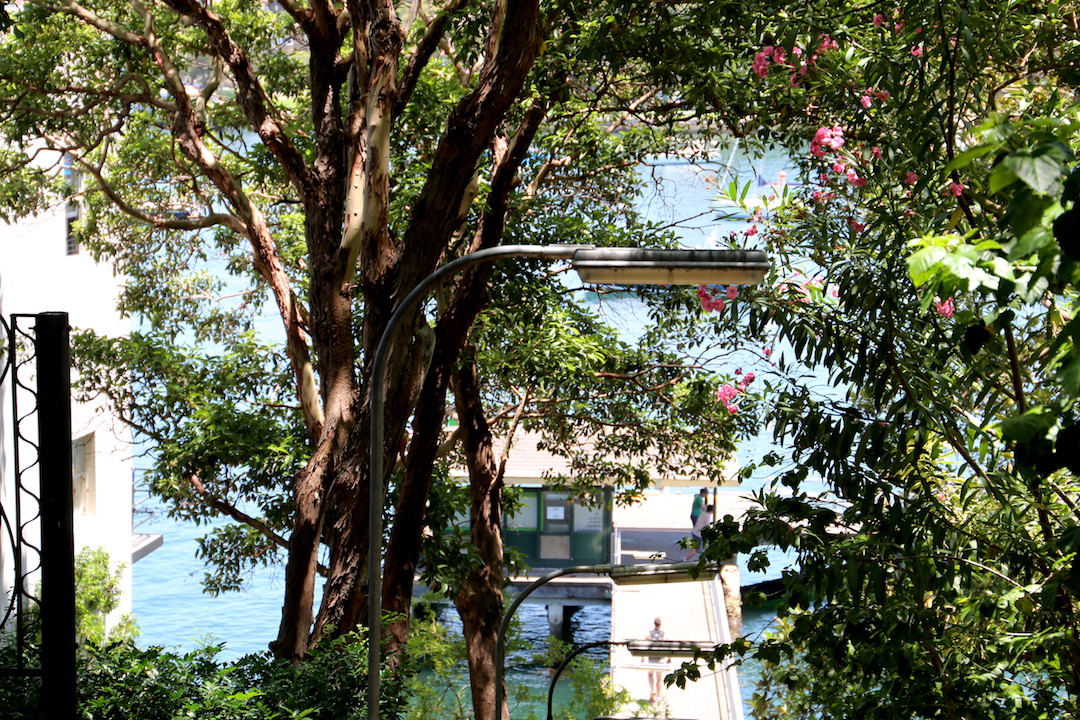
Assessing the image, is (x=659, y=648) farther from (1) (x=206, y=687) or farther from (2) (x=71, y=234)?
(2) (x=71, y=234)

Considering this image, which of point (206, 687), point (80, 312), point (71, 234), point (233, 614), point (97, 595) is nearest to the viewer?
point (206, 687)

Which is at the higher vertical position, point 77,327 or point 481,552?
point 77,327

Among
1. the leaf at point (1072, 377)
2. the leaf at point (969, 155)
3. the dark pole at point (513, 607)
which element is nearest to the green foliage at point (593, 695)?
the dark pole at point (513, 607)

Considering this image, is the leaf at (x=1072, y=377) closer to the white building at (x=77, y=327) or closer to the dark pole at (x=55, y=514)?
the dark pole at (x=55, y=514)

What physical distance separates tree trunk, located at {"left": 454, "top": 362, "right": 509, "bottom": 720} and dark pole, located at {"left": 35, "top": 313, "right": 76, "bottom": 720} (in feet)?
18.6

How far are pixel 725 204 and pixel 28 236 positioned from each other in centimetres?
891

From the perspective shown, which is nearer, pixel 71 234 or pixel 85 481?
pixel 71 234

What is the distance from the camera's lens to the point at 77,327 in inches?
376

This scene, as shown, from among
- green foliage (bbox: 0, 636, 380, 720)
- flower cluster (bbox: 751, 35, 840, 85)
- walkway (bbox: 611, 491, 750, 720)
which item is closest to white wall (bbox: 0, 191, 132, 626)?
green foliage (bbox: 0, 636, 380, 720)

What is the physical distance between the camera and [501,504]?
1091 centimetres

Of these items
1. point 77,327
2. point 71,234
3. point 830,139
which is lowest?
point 830,139

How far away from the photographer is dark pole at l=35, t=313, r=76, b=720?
13.4 ft

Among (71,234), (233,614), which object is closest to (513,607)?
(71,234)

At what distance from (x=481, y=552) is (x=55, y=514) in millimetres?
6266
